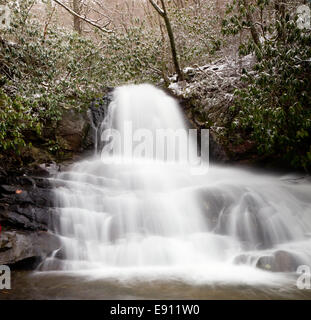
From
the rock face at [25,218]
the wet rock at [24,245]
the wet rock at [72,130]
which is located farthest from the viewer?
the wet rock at [72,130]

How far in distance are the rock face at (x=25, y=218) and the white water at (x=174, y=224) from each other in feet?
0.84

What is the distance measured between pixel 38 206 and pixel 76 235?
3.32 ft

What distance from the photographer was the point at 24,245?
454 centimetres

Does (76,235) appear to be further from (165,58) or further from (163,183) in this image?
(165,58)

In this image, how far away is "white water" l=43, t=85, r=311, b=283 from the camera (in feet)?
14.6

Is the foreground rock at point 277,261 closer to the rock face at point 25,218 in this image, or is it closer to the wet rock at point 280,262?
the wet rock at point 280,262

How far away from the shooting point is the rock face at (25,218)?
445 cm

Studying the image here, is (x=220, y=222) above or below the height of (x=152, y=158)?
below

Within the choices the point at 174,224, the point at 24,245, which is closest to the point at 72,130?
the point at 24,245

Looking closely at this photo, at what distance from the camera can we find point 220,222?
550 centimetres

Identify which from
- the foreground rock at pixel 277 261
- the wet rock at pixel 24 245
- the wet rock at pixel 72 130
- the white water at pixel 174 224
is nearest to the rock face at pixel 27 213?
the wet rock at pixel 24 245

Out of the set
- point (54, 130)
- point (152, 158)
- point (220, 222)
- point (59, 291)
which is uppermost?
point (54, 130)

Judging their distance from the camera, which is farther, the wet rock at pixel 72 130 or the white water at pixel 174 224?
the wet rock at pixel 72 130
